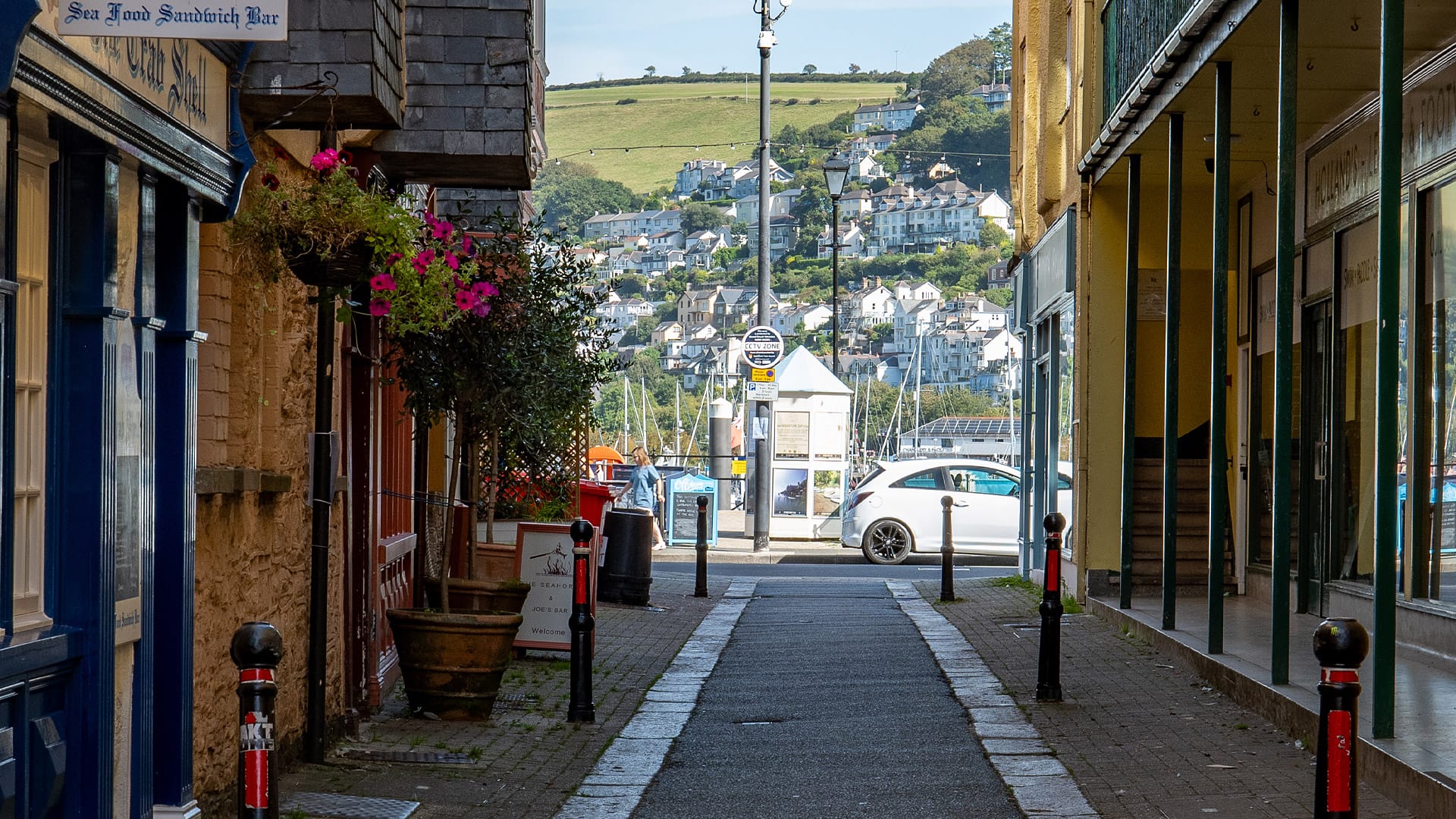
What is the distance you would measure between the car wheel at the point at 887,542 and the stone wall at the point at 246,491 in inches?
668

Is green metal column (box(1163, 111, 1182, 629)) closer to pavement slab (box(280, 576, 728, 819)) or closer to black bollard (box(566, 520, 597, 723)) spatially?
pavement slab (box(280, 576, 728, 819))

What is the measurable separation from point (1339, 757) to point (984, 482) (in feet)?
68.1

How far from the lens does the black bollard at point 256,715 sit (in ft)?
14.8

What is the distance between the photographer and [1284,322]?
8.91 meters

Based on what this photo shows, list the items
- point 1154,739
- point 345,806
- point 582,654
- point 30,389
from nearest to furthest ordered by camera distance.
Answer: point 30,389
point 345,806
point 1154,739
point 582,654

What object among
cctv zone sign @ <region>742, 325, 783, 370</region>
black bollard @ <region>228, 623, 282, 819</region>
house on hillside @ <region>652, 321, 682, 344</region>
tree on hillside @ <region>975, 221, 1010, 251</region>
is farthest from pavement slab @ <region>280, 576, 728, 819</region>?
tree on hillside @ <region>975, 221, 1010, 251</region>

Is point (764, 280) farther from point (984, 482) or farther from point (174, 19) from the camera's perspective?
point (174, 19)

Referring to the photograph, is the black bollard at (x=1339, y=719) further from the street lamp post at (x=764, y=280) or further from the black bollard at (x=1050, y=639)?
the street lamp post at (x=764, y=280)

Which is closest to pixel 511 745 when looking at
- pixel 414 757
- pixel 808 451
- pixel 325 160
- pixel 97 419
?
pixel 414 757

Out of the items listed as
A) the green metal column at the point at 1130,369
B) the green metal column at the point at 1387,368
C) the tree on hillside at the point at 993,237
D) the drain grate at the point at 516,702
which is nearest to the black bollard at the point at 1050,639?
the green metal column at the point at 1387,368

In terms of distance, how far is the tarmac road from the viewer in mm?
7422

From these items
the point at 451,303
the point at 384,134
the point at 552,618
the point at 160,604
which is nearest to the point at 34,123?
the point at 160,604

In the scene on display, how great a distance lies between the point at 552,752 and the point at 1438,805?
167 inches

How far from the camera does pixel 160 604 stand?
629cm
